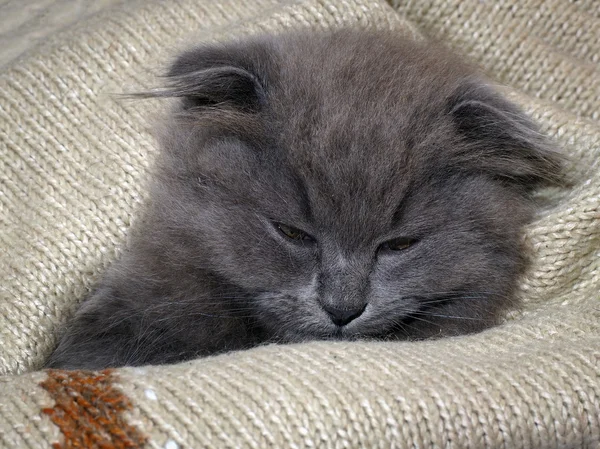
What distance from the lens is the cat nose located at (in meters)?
1.80

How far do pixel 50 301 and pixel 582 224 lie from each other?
1438 mm

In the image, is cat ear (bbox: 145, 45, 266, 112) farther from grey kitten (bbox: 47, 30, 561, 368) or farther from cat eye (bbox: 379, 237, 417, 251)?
cat eye (bbox: 379, 237, 417, 251)

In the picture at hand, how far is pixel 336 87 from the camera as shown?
6.31 ft

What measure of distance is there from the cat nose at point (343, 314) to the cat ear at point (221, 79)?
1.80 feet

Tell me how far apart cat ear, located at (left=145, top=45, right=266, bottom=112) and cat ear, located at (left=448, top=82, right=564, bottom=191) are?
1.63 feet

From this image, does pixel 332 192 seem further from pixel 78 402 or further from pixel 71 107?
pixel 71 107

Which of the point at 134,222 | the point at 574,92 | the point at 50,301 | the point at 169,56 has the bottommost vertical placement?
the point at 50,301

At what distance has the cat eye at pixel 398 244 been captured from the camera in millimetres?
1888

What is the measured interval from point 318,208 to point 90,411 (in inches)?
26.9

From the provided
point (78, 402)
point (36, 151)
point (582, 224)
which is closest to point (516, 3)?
point (582, 224)

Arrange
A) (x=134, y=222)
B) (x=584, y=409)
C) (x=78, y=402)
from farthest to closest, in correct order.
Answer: (x=134, y=222) < (x=584, y=409) < (x=78, y=402)

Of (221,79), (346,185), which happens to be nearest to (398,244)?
(346,185)

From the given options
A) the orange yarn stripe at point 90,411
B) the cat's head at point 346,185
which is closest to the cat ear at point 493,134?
the cat's head at point 346,185

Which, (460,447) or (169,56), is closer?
(460,447)
